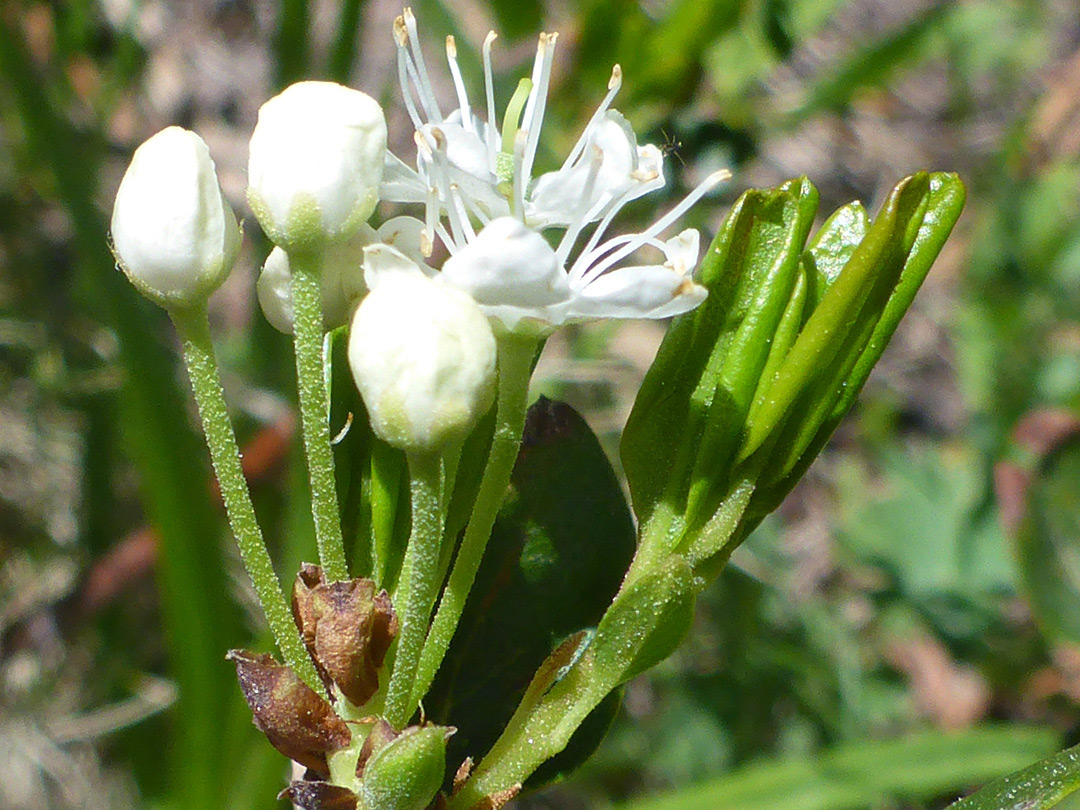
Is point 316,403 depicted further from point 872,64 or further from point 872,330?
point 872,64

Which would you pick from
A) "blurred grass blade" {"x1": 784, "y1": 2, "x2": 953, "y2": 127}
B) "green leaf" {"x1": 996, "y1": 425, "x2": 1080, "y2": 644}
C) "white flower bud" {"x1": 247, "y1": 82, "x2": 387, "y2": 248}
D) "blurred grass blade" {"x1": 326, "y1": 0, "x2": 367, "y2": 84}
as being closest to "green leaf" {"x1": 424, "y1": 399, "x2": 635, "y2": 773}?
"white flower bud" {"x1": 247, "y1": 82, "x2": 387, "y2": 248}

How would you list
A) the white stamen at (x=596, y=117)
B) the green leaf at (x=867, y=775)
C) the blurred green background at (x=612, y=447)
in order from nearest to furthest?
the white stamen at (x=596, y=117) → the green leaf at (x=867, y=775) → the blurred green background at (x=612, y=447)

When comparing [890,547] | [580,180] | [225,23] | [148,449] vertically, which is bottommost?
[890,547]

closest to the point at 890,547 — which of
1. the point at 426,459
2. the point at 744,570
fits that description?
the point at 744,570

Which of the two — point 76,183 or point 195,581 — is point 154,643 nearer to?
point 195,581

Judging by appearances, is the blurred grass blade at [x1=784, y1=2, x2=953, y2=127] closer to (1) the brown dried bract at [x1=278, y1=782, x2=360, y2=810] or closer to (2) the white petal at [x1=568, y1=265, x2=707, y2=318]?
(2) the white petal at [x1=568, y1=265, x2=707, y2=318]

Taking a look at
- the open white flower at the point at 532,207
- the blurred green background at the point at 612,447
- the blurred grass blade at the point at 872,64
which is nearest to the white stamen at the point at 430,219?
the open white flower at the point at 532,207

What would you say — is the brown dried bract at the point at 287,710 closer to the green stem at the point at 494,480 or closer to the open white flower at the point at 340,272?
the green stem at the point at 494,480

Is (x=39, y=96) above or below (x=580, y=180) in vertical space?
below
